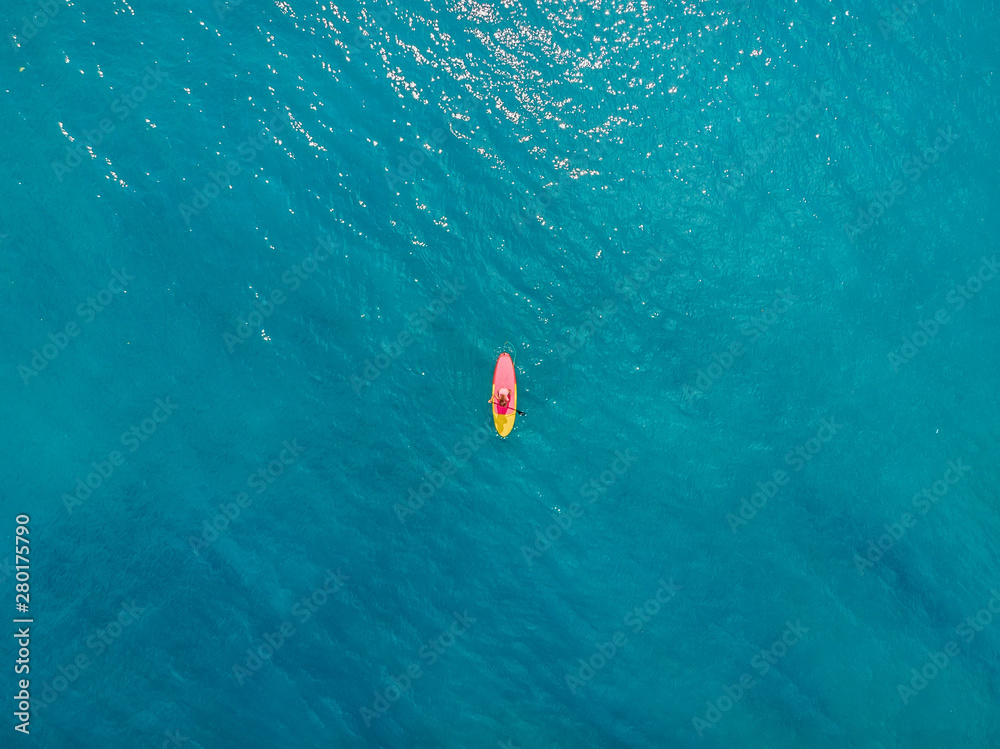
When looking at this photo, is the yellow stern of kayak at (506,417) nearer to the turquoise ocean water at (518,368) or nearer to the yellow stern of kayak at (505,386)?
the yellow stern of kayak at (505,386)

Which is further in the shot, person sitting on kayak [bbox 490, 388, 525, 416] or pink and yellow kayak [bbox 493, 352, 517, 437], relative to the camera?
pink and yellow kayak [bbox 493, 352, 517, 437]

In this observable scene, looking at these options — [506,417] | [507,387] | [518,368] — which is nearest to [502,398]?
[507,387]

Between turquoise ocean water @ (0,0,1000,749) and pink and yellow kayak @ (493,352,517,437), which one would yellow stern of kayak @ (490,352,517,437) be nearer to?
pink and yellow kayak @ (493,352,517,437)

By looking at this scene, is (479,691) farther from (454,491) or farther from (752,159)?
(752,159)

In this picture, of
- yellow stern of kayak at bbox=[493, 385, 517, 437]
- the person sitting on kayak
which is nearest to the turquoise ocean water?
yellow stern of kayak at bbox=[493, 385, 517, 437]

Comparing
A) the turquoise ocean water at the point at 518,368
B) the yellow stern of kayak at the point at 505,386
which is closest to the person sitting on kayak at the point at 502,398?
the yellow stern of kayak at the point at 505,386

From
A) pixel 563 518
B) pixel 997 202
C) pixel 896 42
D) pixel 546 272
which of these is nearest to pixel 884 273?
pixel 997 202

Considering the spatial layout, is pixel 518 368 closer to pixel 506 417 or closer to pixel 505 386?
pixel 505 386
